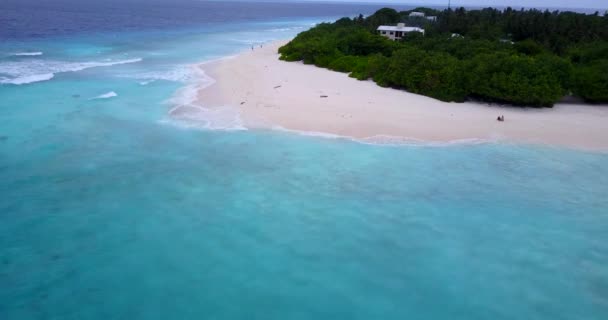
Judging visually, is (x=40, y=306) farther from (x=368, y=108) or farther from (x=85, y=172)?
(x=368, y=108)

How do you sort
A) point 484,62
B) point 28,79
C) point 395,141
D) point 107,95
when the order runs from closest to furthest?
1. point 395,141
2. point 484,62
3. point 107,95
4. point 28,79

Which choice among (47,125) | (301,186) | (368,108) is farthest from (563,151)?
(47,125)

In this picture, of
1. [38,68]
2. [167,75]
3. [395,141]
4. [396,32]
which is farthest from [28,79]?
[396,32]

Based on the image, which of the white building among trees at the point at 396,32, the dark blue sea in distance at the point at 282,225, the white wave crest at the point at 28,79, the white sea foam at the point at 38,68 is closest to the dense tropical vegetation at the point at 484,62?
the white building among trees at the point at 396,32

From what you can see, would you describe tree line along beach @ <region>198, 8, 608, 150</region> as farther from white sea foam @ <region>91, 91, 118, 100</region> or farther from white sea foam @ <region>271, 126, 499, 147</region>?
white sea foam @ <region>91, 91, 118, 100</region>

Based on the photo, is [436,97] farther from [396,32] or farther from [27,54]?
[27,54]

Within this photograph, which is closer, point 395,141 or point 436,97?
point 395,141
